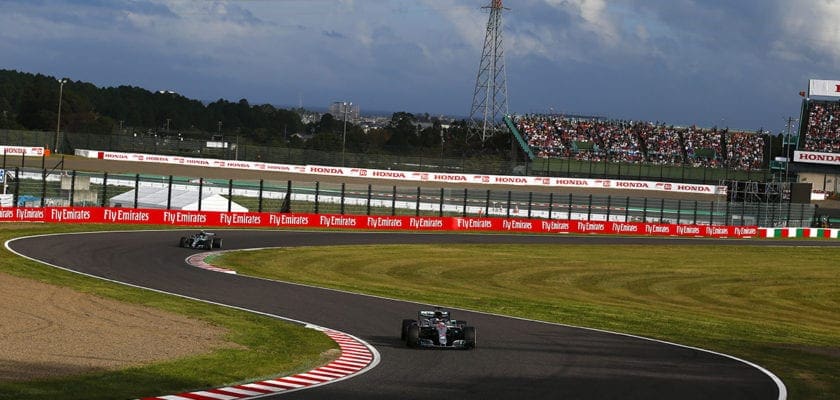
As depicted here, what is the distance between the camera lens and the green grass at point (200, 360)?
15.8 meters

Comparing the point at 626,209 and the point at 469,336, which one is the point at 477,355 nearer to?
the point at 469,336

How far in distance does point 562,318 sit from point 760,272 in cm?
2576

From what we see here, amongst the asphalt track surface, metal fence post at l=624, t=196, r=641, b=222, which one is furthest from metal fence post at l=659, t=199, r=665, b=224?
the asphalt track surface

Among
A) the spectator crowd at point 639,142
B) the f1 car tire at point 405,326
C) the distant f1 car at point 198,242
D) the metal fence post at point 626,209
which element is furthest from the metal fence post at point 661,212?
the f1 car tire at point 405,326

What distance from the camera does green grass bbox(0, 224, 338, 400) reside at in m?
15.8

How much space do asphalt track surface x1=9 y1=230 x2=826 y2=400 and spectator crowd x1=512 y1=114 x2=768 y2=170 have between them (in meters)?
75.6

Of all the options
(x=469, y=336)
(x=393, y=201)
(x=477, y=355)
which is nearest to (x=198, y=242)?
(x=393, y=201)

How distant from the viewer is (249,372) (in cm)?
1822

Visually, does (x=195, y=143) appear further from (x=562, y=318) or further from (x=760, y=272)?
(x=562, y=318)

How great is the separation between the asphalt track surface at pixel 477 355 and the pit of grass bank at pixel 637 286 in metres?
1.43

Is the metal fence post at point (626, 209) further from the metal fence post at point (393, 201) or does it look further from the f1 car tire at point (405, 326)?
the f1 car tire at point (405, 326)

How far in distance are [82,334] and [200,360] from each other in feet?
10.5

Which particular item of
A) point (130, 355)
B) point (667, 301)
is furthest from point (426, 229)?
point (130, 355)

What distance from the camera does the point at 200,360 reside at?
18938 millimetres
